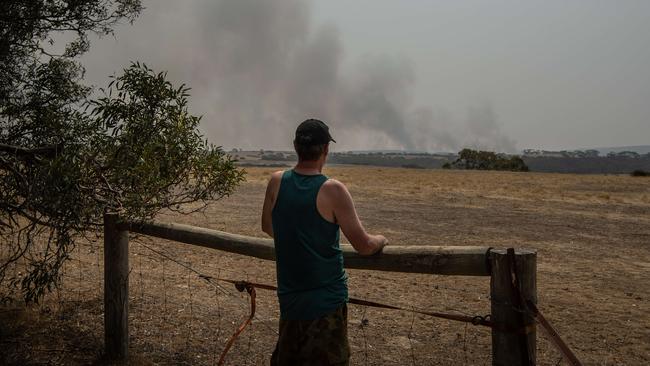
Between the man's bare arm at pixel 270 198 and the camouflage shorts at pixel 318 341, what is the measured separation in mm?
671

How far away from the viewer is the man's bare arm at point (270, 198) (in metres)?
3.34

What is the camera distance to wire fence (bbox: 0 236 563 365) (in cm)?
659

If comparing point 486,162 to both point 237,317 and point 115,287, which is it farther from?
point 115,287

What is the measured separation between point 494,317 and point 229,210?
20.4m

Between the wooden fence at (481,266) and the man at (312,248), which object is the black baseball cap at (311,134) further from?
the wooden fence at (481,266)

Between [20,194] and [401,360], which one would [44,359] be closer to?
[20,194]

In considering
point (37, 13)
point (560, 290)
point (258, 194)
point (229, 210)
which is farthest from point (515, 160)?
point (37, 13)

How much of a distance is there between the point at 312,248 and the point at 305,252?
5cm

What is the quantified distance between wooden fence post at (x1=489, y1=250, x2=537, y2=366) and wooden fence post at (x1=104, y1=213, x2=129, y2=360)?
13.1ft

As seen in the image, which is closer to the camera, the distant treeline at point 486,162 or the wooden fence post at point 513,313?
the wooden fence post at point 513,313

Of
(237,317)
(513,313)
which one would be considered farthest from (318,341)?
(237,317)

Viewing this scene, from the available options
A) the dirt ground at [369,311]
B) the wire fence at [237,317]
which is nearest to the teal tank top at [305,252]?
the wire fence at [237,317]

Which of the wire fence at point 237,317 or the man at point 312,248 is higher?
the man at point 312,248

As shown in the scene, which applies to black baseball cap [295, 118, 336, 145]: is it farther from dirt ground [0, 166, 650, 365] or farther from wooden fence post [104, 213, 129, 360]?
dirt ground [0, 166, 650, 365]
